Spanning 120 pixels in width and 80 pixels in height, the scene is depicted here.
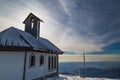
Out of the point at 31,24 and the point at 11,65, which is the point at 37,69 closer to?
the point at 11,65

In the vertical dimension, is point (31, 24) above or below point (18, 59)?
above

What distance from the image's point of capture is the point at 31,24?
2053 centimetres

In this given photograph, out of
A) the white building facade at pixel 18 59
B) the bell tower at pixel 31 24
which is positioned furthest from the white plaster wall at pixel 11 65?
the bell tower at pixel 31 24

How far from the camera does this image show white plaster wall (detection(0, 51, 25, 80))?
1145cm

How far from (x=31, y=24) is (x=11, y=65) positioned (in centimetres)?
975

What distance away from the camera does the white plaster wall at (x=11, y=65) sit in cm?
1145

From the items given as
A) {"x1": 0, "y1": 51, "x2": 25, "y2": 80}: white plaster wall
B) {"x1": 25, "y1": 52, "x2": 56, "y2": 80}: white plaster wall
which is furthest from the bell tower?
{"x1": 0, "y1": 51, "x2": 25, "y2": 80}: white plaster wall

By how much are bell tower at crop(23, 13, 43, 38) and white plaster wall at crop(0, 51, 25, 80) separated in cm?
803

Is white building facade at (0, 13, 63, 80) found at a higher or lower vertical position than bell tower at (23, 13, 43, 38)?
lower

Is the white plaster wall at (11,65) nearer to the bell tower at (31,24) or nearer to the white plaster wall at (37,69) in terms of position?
the white plaster wall at (37,69)

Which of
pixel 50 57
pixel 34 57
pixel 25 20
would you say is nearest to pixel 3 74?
pixel 34 57

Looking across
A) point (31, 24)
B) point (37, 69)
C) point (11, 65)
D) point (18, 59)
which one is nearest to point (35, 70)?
point (37, 69)

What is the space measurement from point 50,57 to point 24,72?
754 cm

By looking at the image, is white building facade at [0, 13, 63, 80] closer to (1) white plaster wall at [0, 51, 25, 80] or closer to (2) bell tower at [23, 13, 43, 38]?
(1) white plaster wall at [0, 51, 25, 80]
